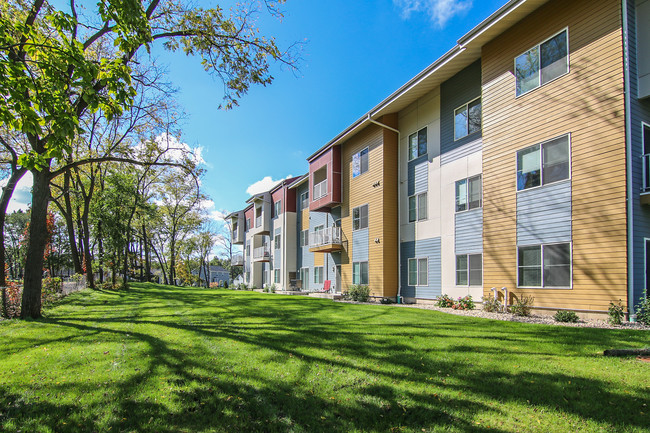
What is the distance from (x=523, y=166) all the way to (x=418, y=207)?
5.57 meters

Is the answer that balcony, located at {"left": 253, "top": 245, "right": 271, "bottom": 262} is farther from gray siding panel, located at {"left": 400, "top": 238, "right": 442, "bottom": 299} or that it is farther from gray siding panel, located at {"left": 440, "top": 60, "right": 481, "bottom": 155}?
gray siding panel, located at {"left": 440, "top": 60, "right": 481, "bottom": 155}

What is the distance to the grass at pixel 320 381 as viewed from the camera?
3420 mm

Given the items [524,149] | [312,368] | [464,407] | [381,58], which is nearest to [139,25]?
[312,368]

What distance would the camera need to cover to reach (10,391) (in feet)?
13.4

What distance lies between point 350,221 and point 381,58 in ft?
29.2

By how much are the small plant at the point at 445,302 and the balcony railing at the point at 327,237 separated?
325 inches

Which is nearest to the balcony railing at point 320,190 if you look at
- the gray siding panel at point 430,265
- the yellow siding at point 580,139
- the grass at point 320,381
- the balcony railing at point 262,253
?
the gray siding panel at point 430,265

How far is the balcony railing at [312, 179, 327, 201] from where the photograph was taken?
75.1ft

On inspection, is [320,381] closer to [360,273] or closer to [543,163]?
[543,163]

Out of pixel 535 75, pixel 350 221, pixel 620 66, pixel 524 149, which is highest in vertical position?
pixel 535 75

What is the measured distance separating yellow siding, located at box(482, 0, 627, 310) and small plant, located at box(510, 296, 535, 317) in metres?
0.19

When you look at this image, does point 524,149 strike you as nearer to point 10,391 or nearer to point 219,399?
point 219,399

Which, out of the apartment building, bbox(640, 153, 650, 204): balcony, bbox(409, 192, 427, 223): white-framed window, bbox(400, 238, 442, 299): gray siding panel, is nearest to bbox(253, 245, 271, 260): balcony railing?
the apartment building

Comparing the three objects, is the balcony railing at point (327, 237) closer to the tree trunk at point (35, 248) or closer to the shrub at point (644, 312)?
the tree trunk at point (35, 248)
